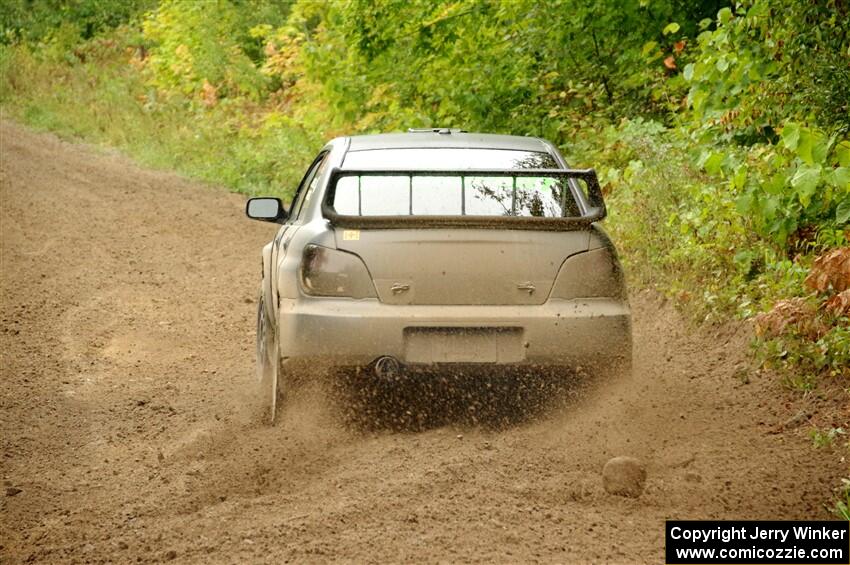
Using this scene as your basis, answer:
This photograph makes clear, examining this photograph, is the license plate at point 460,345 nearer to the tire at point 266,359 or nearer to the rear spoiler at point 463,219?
the rear spoiler at point 463,219

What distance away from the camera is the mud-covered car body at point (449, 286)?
5809 millimetres

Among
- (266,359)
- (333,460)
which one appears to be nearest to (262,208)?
(266,359)

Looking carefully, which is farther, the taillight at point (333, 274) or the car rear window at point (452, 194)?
the car rear window at point (452, 194)

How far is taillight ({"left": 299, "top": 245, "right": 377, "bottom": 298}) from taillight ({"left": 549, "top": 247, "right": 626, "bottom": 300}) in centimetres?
96

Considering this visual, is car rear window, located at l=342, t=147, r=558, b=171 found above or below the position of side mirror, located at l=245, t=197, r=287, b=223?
above

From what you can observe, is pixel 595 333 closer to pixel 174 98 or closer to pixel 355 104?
pixel 355 104

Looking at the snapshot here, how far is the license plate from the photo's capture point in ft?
19.0

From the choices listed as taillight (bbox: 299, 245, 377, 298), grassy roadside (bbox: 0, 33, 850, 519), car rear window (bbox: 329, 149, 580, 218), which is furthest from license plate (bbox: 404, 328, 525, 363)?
grassy roadside (bbox: 0, 33, 850, 519)

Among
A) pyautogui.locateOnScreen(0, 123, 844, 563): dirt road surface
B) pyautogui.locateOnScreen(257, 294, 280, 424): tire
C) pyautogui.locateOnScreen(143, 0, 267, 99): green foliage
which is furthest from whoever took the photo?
pyautogui.locateOnScreen(143, 0, 267, 99): green foliage

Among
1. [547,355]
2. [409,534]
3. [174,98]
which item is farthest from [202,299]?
[174,98]

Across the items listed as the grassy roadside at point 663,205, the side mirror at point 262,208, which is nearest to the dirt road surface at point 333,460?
the grassy roadside at point 663,205

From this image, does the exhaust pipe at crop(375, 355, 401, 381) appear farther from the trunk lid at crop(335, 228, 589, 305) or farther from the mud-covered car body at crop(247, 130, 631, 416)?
the trunk lid at crop(335, 228, 589, 305)

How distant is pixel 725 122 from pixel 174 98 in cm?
1772

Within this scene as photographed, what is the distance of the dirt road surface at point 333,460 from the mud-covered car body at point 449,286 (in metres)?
0.41
